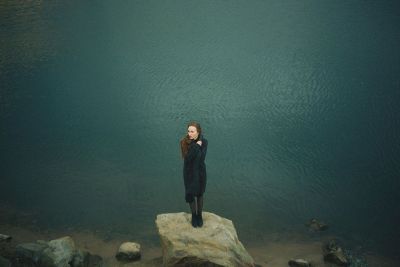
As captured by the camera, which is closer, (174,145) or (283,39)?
(174,145)

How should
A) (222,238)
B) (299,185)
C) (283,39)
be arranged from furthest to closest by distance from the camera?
(283,39) < (299,185) < (222,238)

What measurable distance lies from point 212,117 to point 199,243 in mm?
10769

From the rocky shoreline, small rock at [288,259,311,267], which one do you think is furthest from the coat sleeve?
small rock at [288,259,311,267]

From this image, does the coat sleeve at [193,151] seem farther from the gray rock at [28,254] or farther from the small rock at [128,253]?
the gray rock at [28,254]

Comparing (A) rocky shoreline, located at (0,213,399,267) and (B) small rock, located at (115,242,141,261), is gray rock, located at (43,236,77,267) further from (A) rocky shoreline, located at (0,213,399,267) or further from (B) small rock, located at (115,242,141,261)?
(B) small rock, located at (115,242,141,261)

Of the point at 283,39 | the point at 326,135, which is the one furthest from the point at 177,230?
the point at 283,39

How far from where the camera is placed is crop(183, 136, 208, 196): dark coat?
6918 mm

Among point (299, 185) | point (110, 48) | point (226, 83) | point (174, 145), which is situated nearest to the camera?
point (299, 185)

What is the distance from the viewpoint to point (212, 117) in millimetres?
17828

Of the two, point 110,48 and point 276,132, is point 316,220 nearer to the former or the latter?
point 276,132

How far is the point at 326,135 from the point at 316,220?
6.03 meters

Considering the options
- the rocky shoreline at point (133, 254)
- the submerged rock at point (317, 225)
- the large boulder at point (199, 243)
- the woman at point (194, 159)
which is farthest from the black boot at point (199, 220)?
the submerged rock at point (317, 225)

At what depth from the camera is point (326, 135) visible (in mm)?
16875

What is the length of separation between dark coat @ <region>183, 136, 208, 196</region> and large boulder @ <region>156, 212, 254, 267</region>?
1.28 meters
